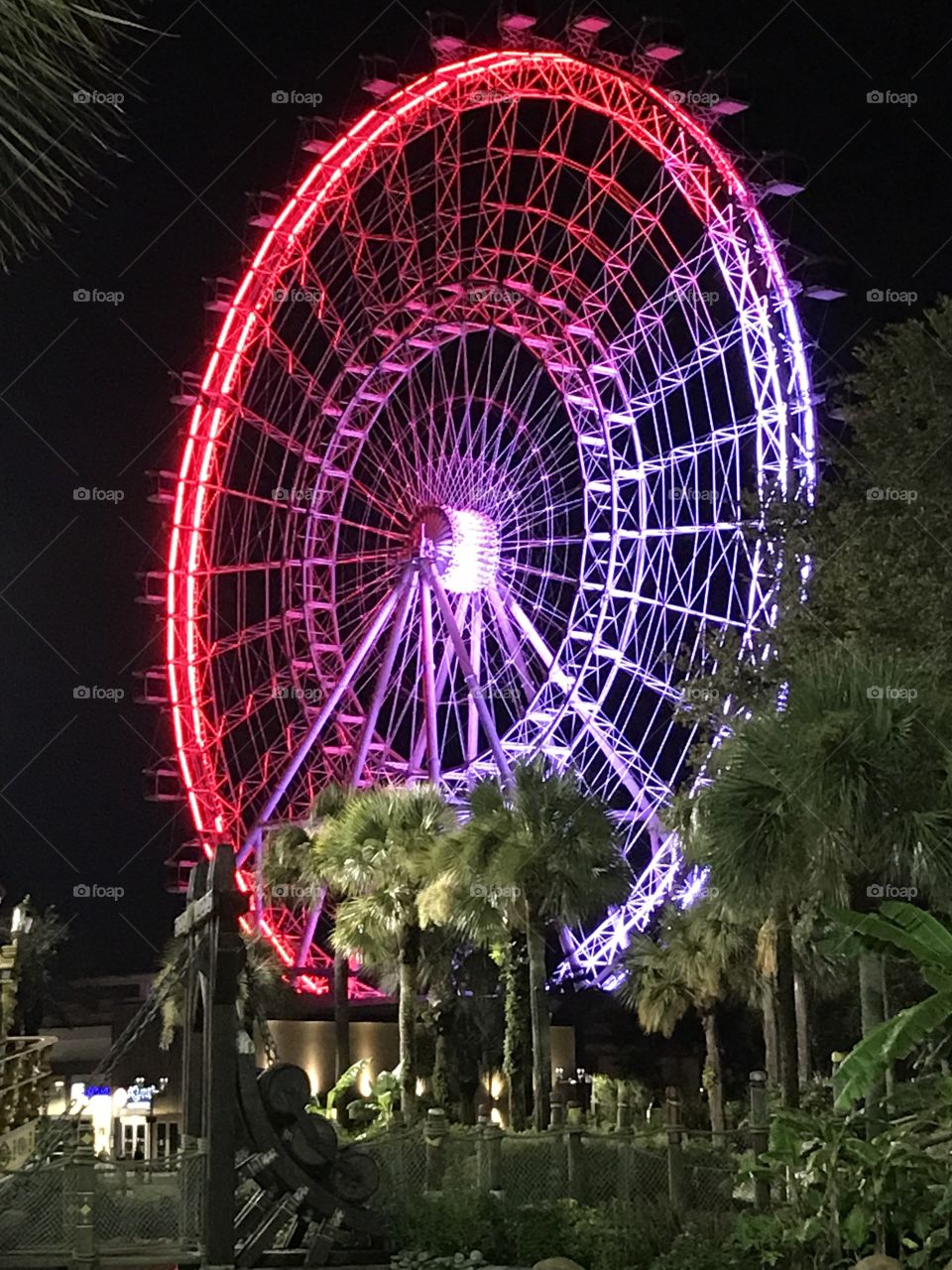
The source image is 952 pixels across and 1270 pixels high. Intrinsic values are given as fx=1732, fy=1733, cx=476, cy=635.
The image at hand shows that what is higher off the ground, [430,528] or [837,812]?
[430,528]

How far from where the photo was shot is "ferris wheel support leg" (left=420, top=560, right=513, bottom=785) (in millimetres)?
32281

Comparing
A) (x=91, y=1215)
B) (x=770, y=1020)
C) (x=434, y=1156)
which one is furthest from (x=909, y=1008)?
(x=770, y=1020)

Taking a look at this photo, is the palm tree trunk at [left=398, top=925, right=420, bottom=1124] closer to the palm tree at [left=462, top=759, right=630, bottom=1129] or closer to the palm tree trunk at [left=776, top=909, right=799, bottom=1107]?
the palm tree at [left=462, top=759, right=630, bottom=1129]

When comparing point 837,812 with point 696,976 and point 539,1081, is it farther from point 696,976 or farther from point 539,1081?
point 696,976

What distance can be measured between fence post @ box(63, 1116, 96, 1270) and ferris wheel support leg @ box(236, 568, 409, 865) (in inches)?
783

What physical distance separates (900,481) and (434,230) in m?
12.3

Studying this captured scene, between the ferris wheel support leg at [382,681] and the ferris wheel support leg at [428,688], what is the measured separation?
13.5 inches

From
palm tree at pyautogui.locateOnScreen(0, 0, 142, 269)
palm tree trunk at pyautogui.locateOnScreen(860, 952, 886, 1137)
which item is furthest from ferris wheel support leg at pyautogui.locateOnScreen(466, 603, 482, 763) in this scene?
palm tree at pyautogui.locateOnScreen(0, 0, 142, 269)

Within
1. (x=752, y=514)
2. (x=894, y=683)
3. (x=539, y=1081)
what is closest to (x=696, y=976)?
(x=539, y=1081)

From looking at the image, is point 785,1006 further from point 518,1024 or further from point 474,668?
point 474,668

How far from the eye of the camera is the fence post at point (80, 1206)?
13.1 metres

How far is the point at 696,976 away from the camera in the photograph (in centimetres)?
3094

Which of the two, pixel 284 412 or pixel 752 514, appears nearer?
pixel 752 514

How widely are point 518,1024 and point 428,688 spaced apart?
7.90 m
